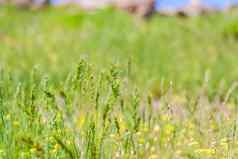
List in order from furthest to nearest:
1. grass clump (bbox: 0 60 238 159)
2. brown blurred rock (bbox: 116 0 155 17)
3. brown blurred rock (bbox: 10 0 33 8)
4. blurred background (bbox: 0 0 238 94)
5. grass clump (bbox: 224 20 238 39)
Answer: brown blurred rock (bbox: 10 0 33 8) < brown blurred rock (bbox: 116 0 155 17) < grass clump (bbox: 224 20 238 39) < blurred background (bbox: 0 0 238 94) < grass clump (bbox: 0 60 238 159)

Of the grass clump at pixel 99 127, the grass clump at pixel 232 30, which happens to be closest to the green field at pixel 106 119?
the grass clump at pixel 99 127

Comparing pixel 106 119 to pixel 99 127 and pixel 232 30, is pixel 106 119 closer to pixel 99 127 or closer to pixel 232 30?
pixel 99 127

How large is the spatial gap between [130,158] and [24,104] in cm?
59

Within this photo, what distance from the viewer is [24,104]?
9.59 feet

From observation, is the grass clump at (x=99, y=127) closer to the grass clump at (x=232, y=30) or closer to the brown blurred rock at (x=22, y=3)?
the grass clump at (x=232, y=30)

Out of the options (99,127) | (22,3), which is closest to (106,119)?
(99,127)

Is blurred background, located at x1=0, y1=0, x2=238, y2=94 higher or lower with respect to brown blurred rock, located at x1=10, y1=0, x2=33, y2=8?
lower

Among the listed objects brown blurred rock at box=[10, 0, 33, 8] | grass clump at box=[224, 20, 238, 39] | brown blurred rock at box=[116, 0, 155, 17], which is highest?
brown blurred rock at box=[10, 0, 33, 8]

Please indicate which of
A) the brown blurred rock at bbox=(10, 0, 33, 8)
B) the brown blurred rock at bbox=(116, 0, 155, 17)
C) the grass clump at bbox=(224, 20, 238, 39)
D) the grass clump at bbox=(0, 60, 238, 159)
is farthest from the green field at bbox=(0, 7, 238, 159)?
the brown blurred rock at bbox=(10, 0, 33, 8)

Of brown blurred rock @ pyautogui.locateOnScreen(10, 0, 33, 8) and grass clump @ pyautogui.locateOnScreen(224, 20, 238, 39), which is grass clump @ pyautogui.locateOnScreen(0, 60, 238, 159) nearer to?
grass clump @ pyautogui.locateOnScreen(224, 20, 238, 39)

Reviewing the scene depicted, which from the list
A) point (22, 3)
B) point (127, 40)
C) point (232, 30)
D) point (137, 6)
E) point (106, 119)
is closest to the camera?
point (106, 119)

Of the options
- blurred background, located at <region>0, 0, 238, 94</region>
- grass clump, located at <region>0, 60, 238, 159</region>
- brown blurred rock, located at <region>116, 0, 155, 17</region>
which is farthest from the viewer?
brown blurred rock, located at <region>116, 0, 155, 17</region>

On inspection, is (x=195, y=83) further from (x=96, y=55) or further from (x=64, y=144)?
(x=64, y=144)

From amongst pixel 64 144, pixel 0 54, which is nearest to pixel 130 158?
pixel 64 144
